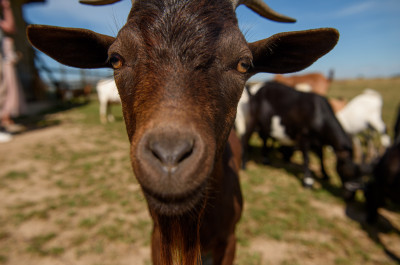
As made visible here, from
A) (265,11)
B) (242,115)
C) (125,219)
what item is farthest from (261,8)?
(242,115)

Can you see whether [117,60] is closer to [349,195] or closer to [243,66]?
[243,66]

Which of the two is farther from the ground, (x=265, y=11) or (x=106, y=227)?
(x=265, y=11)

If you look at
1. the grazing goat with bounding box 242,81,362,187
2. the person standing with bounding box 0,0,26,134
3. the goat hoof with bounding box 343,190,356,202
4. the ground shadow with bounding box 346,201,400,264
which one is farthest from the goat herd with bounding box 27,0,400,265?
the person standing with bounding box 0,0,26,134

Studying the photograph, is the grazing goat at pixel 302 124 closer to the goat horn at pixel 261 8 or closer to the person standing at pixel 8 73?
the goat horn at pixel 261 8

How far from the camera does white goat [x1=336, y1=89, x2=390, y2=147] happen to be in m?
7.13

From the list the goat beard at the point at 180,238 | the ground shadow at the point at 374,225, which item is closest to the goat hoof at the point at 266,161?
the ground shadow at the point at 374,225

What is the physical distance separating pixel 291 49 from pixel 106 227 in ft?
11.8

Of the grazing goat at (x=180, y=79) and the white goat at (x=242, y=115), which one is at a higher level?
the grazing goat at (x=180, y=79)

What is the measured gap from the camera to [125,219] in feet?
12.2

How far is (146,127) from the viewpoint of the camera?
104 centimetres

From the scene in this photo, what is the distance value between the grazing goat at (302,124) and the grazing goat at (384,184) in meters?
0.81

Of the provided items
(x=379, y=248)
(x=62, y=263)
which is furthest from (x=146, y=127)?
(x=379, y=248)

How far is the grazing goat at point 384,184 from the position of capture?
3.48 metres

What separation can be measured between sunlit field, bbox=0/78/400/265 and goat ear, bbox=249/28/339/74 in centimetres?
183
